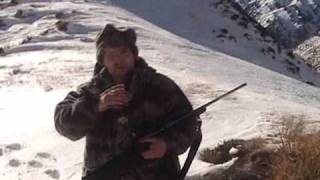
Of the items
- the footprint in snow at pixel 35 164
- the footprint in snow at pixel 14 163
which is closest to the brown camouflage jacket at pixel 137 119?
the footprint in snow at pixel 35 164

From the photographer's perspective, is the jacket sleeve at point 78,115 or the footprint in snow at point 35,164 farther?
the footprint in snow at point 35,164

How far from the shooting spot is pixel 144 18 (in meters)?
25.9

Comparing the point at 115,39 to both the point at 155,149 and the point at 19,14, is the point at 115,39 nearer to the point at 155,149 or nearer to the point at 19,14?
the point at 155,149

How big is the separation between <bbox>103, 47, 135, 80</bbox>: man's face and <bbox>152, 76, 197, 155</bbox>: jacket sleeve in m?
0.19

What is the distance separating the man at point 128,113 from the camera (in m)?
4.14

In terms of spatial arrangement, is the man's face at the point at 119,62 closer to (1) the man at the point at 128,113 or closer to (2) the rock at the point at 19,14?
(1) the man at the point at 128,113

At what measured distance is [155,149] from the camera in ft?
13.5

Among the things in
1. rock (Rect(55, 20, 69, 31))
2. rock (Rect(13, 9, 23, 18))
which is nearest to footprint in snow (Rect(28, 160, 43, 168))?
rock (Rect(55, 20, 69, 31))

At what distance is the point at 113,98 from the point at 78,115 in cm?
23

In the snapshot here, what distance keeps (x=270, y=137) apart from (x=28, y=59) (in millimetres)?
8917

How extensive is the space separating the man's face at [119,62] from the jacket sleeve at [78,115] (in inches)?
7.0

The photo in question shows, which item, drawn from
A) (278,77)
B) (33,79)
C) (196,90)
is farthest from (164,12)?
(196,90)

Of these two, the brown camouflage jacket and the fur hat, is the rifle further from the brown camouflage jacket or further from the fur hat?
the fur hat

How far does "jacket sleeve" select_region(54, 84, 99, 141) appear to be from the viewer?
4168mm
